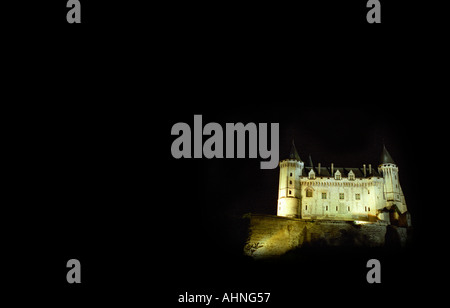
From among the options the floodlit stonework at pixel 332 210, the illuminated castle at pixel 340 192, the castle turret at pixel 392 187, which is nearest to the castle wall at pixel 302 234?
the floodlit stonework at pixel 332 210

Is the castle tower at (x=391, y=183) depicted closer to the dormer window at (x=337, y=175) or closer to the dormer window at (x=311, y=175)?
the dormer window at (x=337, y=175)

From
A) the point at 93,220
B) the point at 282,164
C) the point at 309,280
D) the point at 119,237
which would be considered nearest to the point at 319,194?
the point at 282,164

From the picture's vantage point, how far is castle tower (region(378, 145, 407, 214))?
39.3 m

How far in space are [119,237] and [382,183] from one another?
28.9 m

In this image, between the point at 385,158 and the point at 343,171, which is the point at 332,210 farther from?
the point at 385,158

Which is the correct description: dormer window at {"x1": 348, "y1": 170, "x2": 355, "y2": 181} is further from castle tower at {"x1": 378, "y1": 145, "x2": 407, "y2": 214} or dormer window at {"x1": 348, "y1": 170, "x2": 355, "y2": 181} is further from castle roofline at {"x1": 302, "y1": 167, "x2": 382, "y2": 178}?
castle tower at {"x1": 378, "y1": 145, "x2": 407, "y2": 214}

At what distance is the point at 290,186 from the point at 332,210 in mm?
4963

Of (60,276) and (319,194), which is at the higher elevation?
(319,194)

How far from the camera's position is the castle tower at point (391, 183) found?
1547 inches

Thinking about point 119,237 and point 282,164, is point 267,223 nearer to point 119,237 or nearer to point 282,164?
point 282,164

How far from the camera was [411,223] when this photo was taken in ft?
124

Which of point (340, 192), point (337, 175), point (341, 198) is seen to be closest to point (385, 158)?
point (337, 175)

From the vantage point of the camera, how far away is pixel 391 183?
3984cm
